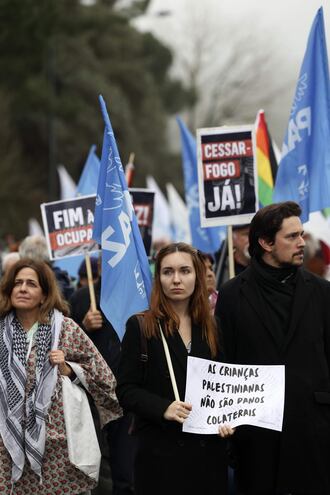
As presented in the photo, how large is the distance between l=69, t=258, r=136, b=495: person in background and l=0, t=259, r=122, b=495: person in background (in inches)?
47.4

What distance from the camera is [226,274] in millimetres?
7867

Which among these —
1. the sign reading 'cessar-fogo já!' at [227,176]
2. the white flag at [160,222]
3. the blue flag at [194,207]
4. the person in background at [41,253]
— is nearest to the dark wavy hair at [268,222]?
the sign reading 'cessar-fogo já!' at [227,176]

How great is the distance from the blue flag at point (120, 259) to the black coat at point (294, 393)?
1.18 meters

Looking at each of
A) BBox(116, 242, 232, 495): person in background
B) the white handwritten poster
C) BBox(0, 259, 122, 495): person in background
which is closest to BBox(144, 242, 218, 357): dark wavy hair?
BBox(116, 242, 232, 495): person in background

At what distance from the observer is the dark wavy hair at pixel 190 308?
4.52 m

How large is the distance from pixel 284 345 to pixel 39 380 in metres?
1.29

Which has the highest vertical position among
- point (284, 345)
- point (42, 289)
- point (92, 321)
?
point (42, 289)

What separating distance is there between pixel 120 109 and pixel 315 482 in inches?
1608

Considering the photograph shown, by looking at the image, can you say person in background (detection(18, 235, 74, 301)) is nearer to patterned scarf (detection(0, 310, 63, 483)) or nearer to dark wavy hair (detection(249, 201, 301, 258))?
patterned scarf (detection(0, 310, 63, 483))

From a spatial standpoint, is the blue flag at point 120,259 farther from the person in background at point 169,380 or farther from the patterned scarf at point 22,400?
the person in background at point 169,380

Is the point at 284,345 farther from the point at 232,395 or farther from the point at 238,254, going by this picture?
the point at 238,254

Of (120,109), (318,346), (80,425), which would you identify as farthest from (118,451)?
(120,109)

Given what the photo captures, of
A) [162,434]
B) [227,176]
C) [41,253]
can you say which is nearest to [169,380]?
[162,434]

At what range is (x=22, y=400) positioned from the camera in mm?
5016
